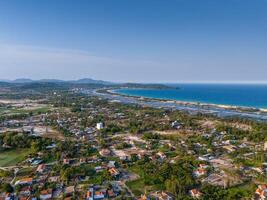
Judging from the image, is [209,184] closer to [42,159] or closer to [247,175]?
[247,175]

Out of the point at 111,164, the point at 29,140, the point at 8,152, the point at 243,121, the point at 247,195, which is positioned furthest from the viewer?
the point at 243,121

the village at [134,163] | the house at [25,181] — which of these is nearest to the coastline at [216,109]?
the village at [134,163]

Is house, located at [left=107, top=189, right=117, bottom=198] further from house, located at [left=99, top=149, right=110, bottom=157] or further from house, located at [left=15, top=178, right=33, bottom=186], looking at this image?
house, located at [left=99, top=149, right=110, bottom=157]

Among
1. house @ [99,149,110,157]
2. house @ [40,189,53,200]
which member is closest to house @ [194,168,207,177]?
house @ [99,149,110,157]

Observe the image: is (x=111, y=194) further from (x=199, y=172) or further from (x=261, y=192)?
(x=261, y=192)

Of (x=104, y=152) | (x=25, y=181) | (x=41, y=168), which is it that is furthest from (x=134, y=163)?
(x=25, y=181)

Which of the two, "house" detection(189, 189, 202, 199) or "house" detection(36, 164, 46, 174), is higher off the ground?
"house" detection(189, 189, 202, 199)

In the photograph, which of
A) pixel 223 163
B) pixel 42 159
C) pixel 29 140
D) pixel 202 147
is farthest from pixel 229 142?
pixel 29 140

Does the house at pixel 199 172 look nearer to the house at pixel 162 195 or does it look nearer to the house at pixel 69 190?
the house at pixel 162 195

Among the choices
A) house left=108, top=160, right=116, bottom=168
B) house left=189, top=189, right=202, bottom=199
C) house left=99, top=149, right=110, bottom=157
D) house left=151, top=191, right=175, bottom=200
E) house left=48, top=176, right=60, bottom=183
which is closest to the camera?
house left=151, top=191, right=175, bottom=200
